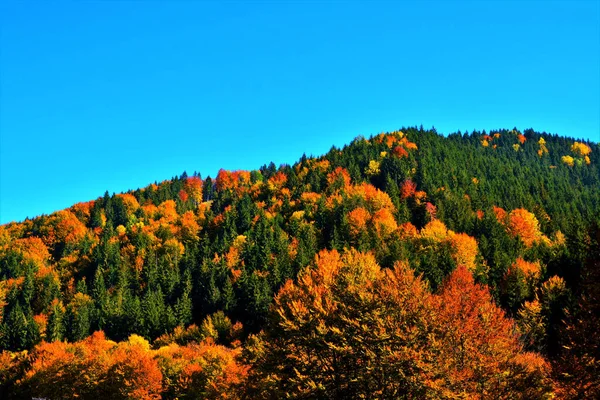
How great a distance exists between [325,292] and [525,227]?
106798 mm

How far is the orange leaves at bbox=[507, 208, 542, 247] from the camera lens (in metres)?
129

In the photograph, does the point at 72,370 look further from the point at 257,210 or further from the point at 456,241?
the point at 257,210

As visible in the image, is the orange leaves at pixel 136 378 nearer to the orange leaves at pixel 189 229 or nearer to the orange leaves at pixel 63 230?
the orange leaves at pixel 189 229

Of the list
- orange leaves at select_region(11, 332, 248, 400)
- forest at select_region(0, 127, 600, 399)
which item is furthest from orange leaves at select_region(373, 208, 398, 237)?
orange leaves at select_region(11, 332, 248, 400)

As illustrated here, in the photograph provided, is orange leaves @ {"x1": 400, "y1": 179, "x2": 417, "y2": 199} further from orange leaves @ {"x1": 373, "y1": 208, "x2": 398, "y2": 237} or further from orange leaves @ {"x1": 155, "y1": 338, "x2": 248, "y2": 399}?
orange leaves @ {"x1": 155, "y1": 338, "x2": 248, "y2": 399}

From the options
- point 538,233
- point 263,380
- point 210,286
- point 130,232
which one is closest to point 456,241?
point 538,233

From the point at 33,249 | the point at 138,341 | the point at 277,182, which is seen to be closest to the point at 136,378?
the point at 138,341

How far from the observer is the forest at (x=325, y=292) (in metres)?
32.5

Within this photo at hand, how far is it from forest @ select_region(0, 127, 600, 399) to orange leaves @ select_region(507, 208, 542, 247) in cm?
42

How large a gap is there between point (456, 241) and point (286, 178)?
91.2 meters

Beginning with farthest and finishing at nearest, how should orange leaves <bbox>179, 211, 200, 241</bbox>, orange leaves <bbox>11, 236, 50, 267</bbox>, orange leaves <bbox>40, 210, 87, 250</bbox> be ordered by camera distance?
orange leaves <bbox>40, 210, 87, 250</bbox> → orange leaves <bbox>11, 236, 50, 267</bbox> → orange leaves <bbox>179, 211, 200, 241</bbox>

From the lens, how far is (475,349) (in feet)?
115

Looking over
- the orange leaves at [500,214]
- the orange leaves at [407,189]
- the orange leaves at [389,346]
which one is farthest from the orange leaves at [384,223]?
the orange leaves at [389,346]

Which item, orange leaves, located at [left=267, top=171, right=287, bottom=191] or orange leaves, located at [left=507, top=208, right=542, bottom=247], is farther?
orange leaves, located at [left=267, top=171, right=287, bottom=191]
